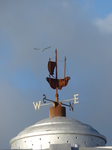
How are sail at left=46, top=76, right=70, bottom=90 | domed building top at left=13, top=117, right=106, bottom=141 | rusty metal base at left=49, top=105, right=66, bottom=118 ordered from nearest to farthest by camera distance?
domed building top at left=13, top=117, right=106, bottom=141, rusty metal base at left=49, top=105, right=66, bottom=118, sail at left=46, top=76, right=70, bottom=90

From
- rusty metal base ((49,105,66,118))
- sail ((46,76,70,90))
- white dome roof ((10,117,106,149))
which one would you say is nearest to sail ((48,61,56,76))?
sail ((46,76,70,90))

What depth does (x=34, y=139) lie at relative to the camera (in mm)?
48594

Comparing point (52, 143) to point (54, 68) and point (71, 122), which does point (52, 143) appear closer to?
point (71, 122)

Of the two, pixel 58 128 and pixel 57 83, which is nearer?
pixel 58 128

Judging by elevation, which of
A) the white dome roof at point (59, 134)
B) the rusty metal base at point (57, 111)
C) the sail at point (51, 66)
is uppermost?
the sail at point (51, 66)

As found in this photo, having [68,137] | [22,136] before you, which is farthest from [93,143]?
[22,136]

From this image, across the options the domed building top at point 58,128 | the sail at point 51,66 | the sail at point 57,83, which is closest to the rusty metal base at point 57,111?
the domed building top at point 58,128

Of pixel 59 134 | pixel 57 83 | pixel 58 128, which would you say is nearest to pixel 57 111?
pixel 57 83

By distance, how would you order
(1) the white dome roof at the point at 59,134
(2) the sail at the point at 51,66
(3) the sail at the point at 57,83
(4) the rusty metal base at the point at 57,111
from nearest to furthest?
(1) the white dome roof at the point at 59,134, (4) the rusty metal base at the point at 57,111, (3) the sail at the point at 57,83, (2) the sail at the point at 51,66

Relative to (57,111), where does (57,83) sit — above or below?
above

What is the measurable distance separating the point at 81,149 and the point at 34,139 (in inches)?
185

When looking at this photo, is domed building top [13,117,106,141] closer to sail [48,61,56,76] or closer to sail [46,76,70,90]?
sail [46,76,70,90]

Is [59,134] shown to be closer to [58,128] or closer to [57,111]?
[58,128]

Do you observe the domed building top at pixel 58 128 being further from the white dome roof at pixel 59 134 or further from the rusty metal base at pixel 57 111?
the rusty metal base at pixel 57 111
